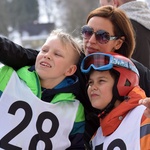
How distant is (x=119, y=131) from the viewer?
5.71ft

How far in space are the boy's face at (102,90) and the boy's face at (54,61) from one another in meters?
0.22

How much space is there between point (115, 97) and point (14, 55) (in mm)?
568

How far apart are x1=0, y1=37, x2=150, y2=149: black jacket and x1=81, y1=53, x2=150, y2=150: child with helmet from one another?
138mm

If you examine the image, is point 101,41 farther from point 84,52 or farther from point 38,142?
point 38,142

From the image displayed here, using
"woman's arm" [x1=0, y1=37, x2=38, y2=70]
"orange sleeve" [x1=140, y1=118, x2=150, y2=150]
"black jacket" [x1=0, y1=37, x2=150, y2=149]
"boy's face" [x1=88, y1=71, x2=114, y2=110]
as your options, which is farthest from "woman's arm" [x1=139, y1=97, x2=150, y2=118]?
"woman's arm" [x1=0, y1=37, x2=38, y2=70]

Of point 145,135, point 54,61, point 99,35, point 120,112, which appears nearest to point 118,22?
point 99,35

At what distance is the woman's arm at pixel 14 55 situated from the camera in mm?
1858

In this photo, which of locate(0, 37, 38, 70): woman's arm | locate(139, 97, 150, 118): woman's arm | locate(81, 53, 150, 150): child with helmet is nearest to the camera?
locate(139, 97, 150, 118): woman's arm

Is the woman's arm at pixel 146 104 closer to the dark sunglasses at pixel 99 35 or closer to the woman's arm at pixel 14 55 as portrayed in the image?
the dark sunglasses at pixel 99 35

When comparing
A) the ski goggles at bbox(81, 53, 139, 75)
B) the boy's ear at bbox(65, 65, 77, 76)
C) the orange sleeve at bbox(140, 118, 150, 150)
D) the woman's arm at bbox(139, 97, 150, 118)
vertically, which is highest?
the ski goggles at bbox(81, 53, 139, 75)

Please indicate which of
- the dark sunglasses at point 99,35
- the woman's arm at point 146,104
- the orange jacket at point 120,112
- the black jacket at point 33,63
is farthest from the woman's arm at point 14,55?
the woman's arm at point 146,104

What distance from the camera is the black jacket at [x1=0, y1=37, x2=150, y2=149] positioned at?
1.87 metres

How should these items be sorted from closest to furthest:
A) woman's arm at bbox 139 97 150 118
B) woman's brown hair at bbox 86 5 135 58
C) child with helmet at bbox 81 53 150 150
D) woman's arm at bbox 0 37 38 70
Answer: woman's arm at bbox 139 97 150 118 → child with helmet at bbox 81 53 150 150 → woman's arm at bbox 0 37 38 70 → woman's brown hair at bbox 86 5 135 58

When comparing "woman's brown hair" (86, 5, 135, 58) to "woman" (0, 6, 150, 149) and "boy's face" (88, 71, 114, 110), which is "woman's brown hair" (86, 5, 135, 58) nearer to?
"woman" (0, 6, 150, 149)
